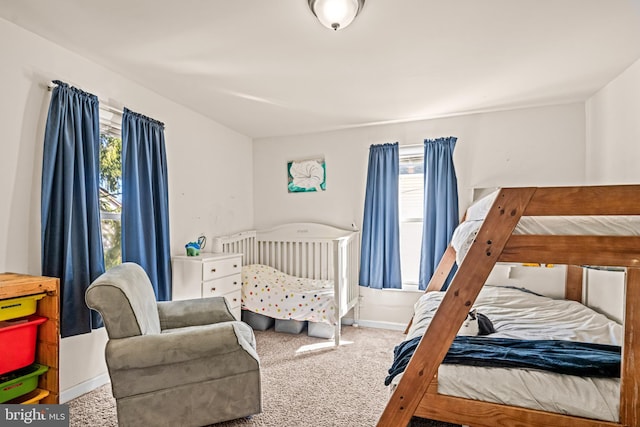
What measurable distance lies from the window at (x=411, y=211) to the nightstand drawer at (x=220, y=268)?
1.83 metres

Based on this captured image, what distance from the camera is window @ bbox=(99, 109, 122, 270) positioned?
2.53 m

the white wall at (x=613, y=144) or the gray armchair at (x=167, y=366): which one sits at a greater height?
the white wall at (x=613, y=144)

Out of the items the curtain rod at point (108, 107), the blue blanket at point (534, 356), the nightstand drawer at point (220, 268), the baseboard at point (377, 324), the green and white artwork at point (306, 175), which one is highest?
the curtain rod at point (108, 107)

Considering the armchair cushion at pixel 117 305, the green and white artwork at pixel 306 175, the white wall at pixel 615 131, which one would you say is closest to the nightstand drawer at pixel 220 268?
the armchair cushion at pixel 117 305

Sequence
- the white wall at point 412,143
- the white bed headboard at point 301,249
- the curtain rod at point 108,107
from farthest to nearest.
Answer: the white bed headboard at point 301,249 < the white wall at point 412,143 < the curtain rod at point 108,107

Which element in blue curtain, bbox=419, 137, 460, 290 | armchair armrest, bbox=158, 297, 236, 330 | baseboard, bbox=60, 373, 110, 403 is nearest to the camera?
baseboard, bbox=60, 373, 110, 403

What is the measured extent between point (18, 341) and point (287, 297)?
206 centimetres

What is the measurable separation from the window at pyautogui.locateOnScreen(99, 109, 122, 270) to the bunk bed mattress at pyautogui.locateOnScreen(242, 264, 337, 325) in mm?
1322

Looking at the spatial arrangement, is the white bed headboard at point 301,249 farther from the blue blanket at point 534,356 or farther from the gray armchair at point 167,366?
the blue blanket at point 534,356

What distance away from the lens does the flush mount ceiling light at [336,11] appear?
159cm

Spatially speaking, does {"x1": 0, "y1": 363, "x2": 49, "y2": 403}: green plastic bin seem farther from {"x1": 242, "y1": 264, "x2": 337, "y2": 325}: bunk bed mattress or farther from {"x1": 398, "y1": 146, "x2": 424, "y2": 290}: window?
{"x1": 398, "y1": 146, "x2": 424, "y2": 290}: window

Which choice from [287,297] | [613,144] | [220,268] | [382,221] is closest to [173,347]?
[220,268]

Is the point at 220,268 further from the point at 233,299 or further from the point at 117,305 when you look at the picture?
the point at 117,305

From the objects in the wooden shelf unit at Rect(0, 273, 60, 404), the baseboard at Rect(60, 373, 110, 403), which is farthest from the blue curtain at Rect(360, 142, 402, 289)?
the wooden shelf unit at Rect(0, 273, 60, 404)
